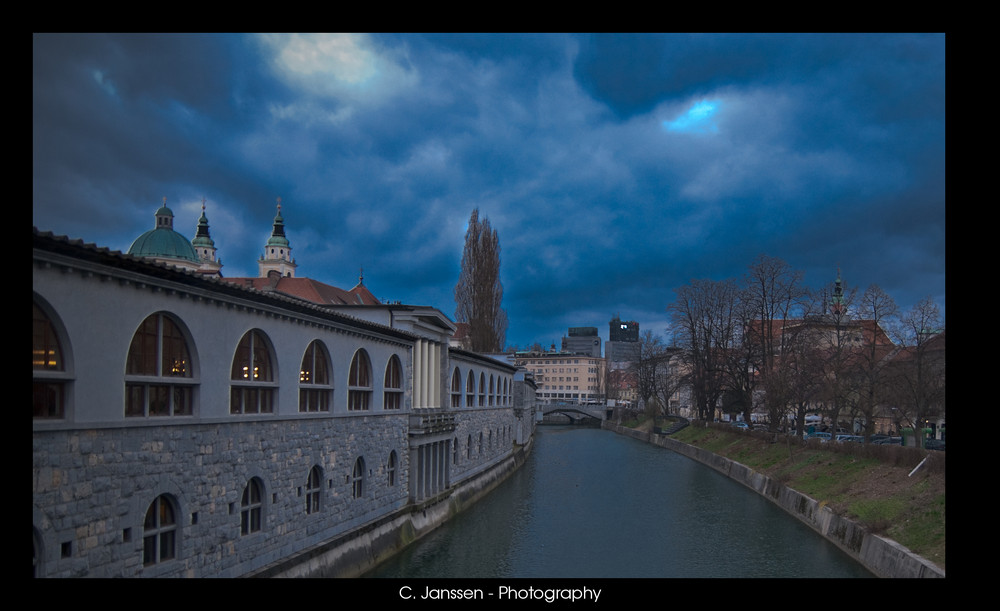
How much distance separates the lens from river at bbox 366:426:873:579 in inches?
947

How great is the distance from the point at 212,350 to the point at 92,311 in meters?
3.48

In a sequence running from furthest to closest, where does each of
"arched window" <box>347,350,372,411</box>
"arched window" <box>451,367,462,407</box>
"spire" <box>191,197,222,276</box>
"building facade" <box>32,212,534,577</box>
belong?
"spire" <box>191,197,222,276</box> < "arched window" <box>451,367,462,407</box> < "arched window" <box>347,350,372,411</box> < "building facade" <box>32,212,534,577</box>

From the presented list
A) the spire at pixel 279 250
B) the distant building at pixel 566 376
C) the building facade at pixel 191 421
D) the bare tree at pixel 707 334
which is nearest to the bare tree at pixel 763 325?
the bare tree at pixel 707 334

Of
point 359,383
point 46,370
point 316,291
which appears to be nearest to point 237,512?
point 46,370

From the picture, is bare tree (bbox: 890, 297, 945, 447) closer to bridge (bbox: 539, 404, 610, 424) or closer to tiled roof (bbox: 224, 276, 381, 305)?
tiled roof (bbox: 224, 276, 381, 305)

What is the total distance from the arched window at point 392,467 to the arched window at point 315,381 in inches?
208

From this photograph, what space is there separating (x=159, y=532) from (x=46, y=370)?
160 inches

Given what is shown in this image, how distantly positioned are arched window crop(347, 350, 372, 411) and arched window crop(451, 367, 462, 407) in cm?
1147

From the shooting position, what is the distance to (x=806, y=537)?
28.3 metres

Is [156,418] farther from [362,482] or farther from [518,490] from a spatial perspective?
[518,490]

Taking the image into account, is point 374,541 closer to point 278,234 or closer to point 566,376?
point 278,234

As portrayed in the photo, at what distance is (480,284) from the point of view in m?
67.8

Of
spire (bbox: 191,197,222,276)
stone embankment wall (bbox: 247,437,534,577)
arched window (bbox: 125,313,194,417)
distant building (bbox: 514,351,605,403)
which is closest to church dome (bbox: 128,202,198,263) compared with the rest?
spire (bbox: 191,197,222,276)
